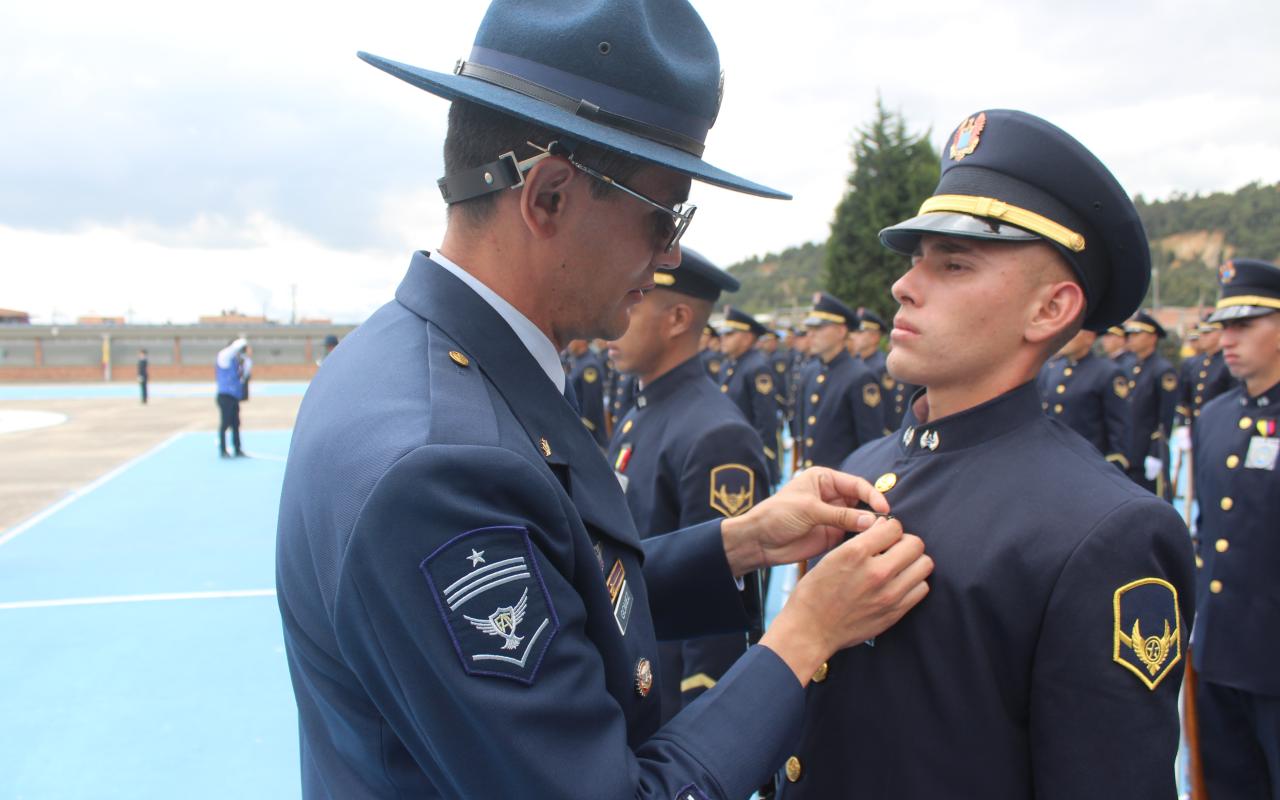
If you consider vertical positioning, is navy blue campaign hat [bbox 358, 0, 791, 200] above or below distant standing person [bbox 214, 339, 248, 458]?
above

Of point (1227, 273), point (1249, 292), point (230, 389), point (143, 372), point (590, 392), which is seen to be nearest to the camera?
point (1249, 292)

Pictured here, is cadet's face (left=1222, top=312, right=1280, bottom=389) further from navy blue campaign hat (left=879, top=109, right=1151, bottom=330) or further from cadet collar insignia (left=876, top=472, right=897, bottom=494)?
cadet collar insignia (left=876, top=472, right=897, bottom=494)

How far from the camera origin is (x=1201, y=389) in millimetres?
11109


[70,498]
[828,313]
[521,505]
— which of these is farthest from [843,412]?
[70,498]

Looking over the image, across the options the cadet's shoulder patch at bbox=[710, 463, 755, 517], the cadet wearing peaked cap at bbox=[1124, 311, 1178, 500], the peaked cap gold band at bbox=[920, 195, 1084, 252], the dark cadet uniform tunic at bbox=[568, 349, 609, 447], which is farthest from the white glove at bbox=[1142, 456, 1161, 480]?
the peaked cap gold band at bbox=[920, 195, 1084, 252]

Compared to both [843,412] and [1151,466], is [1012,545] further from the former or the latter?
[1151,466]

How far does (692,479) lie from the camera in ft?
10.7

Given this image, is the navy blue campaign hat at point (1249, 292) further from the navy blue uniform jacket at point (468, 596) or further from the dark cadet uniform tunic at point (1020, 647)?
the navy blue uniform jacket at point (468, 596)

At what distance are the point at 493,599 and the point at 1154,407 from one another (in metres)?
10.4

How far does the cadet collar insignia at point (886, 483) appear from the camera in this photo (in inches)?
72.2

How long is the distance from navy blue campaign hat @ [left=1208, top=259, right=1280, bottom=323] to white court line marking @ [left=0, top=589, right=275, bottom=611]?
22.8 ft

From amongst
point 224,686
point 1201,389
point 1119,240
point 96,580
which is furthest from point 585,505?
point 1201,389

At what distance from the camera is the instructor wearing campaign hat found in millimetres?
1039

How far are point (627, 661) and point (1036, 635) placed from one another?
2.43 ft
